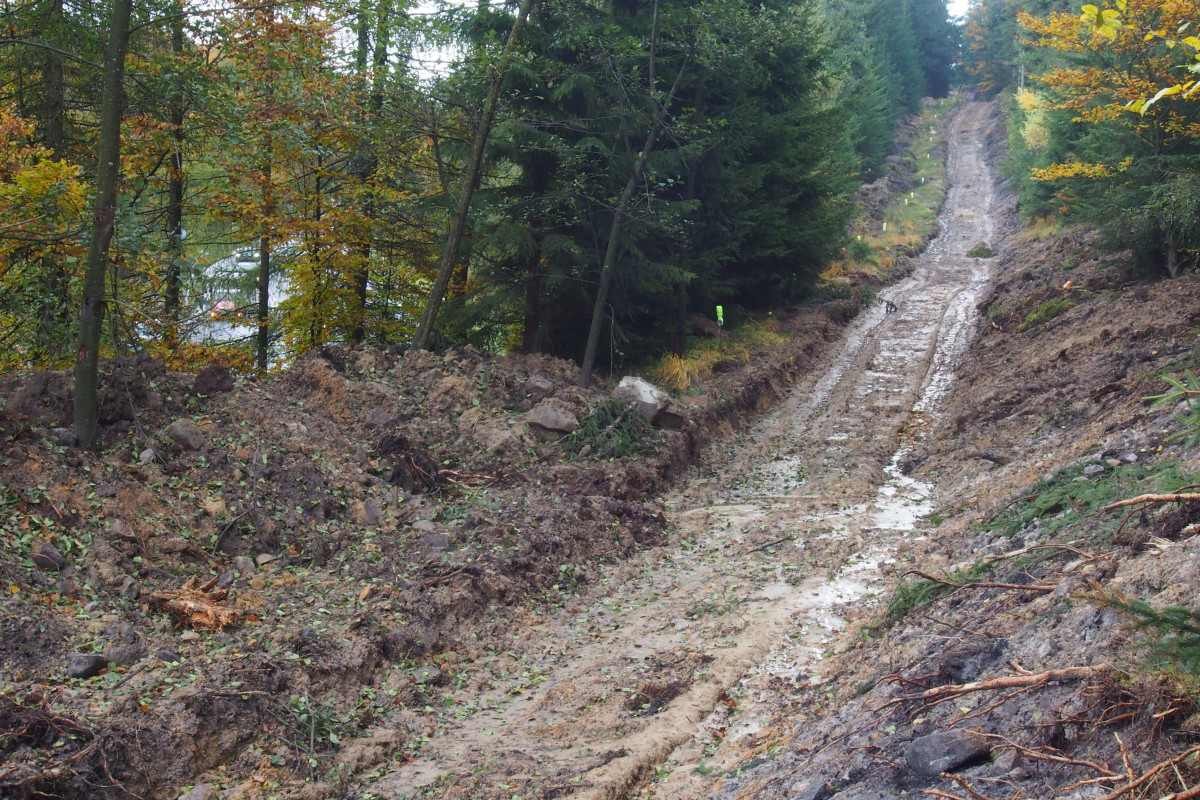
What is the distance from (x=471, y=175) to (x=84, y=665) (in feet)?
33.6

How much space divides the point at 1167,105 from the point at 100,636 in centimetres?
2095

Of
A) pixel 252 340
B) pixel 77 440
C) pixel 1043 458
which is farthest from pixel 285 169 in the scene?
pixel 1043 458

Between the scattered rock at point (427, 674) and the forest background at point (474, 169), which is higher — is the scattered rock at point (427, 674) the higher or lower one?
the lower one

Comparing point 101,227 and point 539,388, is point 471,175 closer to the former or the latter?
point 539,388

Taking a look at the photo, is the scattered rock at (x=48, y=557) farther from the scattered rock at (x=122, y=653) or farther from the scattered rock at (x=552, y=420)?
the scattered rock at (x=552, y=420)

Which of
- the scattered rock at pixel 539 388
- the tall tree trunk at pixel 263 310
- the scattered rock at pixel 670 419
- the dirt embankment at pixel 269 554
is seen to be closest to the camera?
the dirt embankment at pixel 269 554

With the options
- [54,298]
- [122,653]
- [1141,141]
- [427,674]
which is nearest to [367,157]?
[54,298]

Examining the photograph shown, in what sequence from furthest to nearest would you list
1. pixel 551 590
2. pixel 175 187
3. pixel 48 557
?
1. pixel 175 187
2. pixel 551 590
3. pixel 48 557

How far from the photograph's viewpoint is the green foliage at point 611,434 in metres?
13.1

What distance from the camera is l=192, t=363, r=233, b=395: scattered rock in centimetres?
1061

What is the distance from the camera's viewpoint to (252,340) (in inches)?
679

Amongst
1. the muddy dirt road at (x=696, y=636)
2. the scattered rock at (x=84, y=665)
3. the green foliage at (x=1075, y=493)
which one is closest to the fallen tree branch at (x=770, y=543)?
the muddy dirt road at (x=696, y=636)

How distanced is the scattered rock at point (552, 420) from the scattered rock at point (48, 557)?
7.34 meters

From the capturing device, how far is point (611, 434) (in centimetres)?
1336
